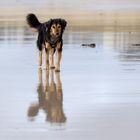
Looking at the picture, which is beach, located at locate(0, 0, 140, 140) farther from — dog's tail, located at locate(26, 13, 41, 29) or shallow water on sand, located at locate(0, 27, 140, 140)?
dog's tail, located at locate(26, 13, 41, 29)

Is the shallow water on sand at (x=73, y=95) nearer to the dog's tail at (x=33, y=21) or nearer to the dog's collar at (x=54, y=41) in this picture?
the dog's collar at (x=54, y=41)

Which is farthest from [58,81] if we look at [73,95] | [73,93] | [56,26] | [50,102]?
[50,102]

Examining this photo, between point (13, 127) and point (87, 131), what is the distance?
77 cm

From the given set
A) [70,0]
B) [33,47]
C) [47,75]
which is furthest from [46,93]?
[70,0]

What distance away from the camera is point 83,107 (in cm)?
800

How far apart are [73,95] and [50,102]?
1.88ft

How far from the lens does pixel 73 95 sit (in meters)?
8.91

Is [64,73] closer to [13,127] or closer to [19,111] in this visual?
[19,111]

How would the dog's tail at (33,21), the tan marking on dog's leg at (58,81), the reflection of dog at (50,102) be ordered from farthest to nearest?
the dog's tail at (33,21)
the tan marking on dog's leg at (58,81)
the reflection of dog at (50,102)

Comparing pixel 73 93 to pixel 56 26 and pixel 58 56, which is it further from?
pixel 56 26

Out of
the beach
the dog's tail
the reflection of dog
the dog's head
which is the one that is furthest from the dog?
the reflection of dog

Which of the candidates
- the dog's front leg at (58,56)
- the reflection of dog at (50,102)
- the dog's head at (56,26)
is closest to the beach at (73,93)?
the reflection of dog at (50,102)

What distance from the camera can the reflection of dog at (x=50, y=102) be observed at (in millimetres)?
7480

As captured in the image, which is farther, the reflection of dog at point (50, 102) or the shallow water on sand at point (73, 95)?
the reflection of dog at point (50, 102)
